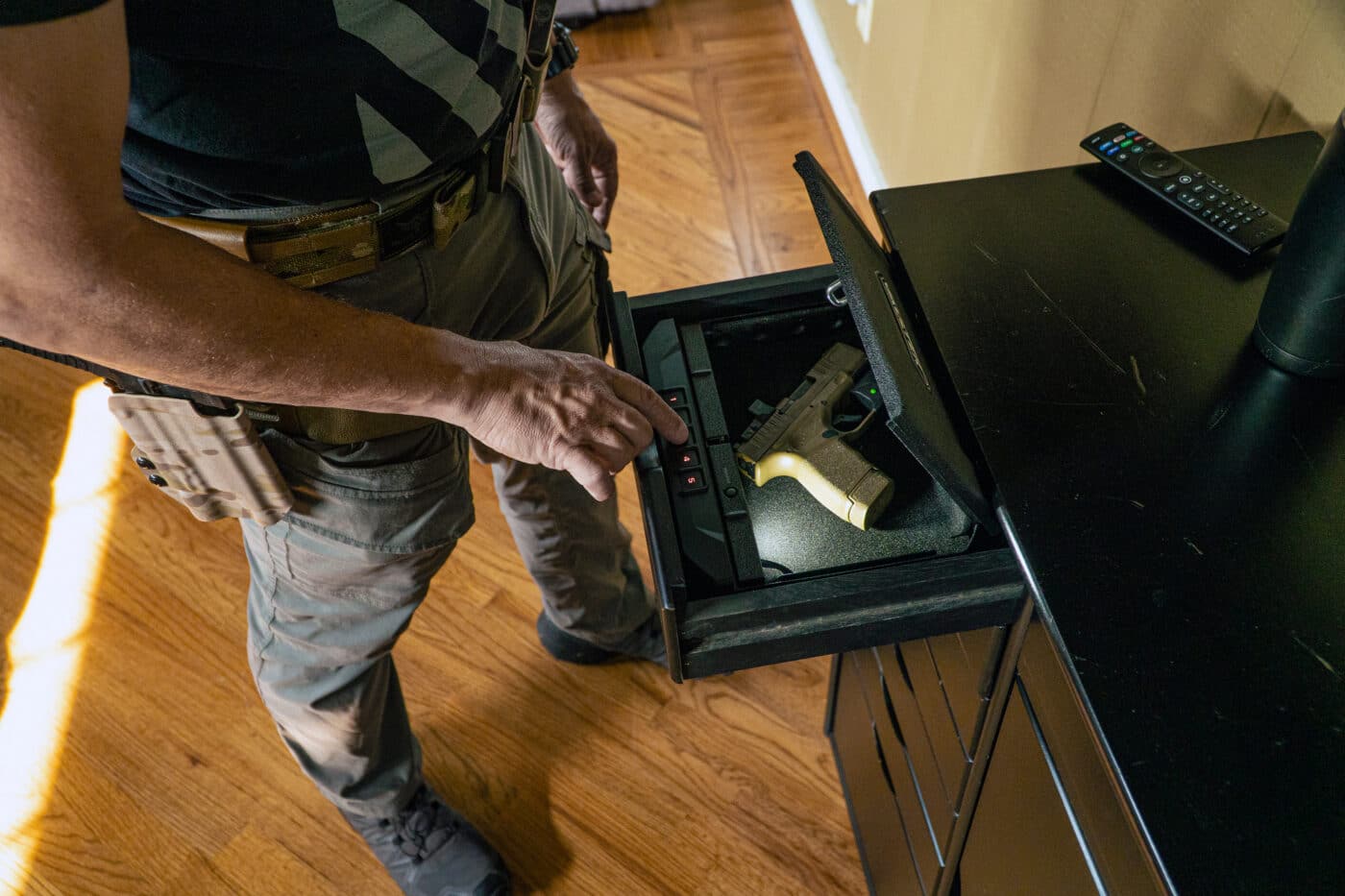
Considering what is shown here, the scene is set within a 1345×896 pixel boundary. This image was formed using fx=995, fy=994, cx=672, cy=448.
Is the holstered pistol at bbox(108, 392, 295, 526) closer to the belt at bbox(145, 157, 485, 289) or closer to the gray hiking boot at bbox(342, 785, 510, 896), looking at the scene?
the belt at bbox(145, 157, 485, 289)

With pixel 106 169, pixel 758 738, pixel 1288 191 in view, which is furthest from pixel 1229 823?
pixel 758 738

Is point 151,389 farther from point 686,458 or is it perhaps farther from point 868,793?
point 868,793

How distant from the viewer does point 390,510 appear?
0.88m

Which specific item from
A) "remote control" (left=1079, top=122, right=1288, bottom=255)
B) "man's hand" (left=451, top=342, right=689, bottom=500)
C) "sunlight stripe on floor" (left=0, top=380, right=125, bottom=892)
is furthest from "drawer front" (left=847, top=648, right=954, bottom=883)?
"sunlight stripe on floor" (left=0, top=380, right=125, bottom=892)

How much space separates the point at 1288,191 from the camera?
80 centimetres

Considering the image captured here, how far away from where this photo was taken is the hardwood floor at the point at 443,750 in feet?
4.10

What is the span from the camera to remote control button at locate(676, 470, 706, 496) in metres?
0.74

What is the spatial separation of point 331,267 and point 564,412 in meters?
0.21

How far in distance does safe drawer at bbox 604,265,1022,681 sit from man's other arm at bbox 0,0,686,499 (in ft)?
0.20

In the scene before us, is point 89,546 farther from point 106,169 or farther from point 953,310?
point 953,310

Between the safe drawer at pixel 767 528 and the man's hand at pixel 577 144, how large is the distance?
33 centimetres

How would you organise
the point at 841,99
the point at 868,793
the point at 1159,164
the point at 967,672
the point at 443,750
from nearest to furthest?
the point at 967,672 < the point at 1159,164 < the point at 868,793 < the point at 443,750 < the point at 841,99

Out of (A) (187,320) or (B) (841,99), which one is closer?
(A) (187,320)

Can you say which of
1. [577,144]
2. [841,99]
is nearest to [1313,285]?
[577,144]
